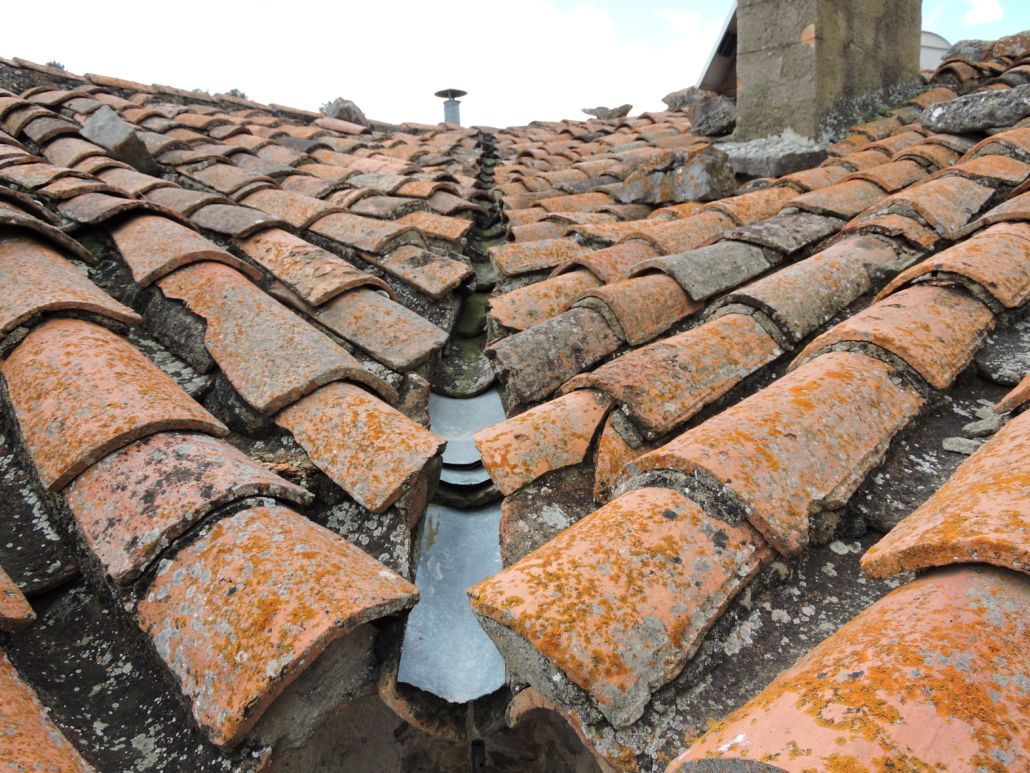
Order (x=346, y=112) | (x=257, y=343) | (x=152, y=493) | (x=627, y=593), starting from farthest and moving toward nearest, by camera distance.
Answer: (x=346, y=112), (x=257, y=343), (x=152, y=493), (x=627, y=593)

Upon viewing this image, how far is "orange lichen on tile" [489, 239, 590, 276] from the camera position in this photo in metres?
3.30

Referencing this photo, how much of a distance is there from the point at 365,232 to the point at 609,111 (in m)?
7.43

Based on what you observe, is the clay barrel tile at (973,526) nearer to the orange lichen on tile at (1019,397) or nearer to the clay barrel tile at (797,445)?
the clay barrel tile at (797,445)

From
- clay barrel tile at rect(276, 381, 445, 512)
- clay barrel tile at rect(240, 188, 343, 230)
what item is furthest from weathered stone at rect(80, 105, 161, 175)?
clay barrel tile at rect(276, 381, 445, 512)

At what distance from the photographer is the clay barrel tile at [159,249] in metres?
2.38

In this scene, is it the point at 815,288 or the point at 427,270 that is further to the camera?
the point at 427,270

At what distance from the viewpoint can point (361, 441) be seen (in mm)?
1814

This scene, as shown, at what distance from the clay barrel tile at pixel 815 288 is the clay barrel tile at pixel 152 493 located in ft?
5.21

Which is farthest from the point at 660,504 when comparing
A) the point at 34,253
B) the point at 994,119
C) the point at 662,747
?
the point at 994,119

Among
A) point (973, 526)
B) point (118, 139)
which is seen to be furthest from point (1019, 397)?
point (118, 139)

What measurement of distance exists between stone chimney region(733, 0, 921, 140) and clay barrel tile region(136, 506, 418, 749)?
4162 mm

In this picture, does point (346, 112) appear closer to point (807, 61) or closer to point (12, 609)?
point (807, 61)

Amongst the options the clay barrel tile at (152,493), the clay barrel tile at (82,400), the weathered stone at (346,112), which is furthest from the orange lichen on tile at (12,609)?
the weathered stone at (346,112)

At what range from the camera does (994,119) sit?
3787 millimetres
